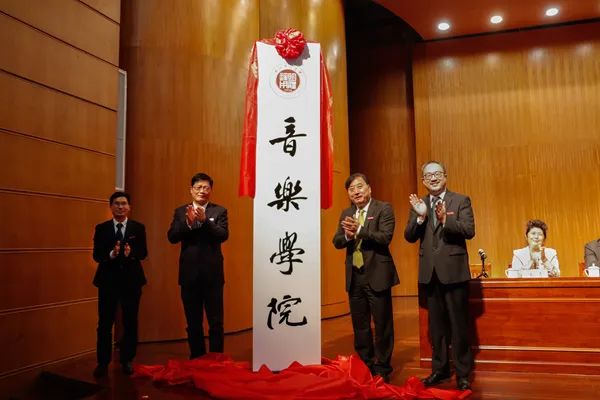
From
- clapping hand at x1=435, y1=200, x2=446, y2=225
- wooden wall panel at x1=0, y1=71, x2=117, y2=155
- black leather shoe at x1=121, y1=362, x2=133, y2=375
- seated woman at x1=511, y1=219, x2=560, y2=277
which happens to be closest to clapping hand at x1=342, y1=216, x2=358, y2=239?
clapping hand at x1=435, y1=200, x2=446, y2=225

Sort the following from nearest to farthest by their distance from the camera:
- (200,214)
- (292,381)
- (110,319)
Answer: (292,381) → (200,214) → (110,319)

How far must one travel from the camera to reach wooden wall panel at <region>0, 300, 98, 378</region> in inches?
132

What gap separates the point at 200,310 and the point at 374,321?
119 cm

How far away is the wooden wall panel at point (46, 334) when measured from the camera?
11.0ft

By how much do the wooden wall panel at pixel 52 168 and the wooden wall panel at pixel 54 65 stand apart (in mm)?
475

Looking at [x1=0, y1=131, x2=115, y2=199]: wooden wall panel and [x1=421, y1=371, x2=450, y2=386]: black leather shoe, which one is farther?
[x1=0, y1=131, x2=115, y2=199]: wooden wall panel

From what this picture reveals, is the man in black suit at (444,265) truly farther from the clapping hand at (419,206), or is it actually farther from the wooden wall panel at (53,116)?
the wooden wall panel at (53,116)

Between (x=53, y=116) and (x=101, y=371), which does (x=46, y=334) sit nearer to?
(x=101, y=371)

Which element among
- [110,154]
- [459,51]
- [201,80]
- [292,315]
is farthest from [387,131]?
[292,315]

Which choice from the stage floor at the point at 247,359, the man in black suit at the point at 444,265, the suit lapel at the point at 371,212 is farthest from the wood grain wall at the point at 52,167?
the man in black suit at the point at 444,265

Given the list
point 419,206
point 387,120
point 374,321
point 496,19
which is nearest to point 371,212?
point 419,206

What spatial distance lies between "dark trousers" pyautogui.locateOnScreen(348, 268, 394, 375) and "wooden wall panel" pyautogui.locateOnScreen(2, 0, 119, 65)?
291cm

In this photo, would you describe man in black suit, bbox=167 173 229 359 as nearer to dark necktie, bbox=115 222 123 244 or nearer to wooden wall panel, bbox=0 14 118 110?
dark necktie, bbox=115 222 123 244

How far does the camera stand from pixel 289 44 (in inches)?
126
